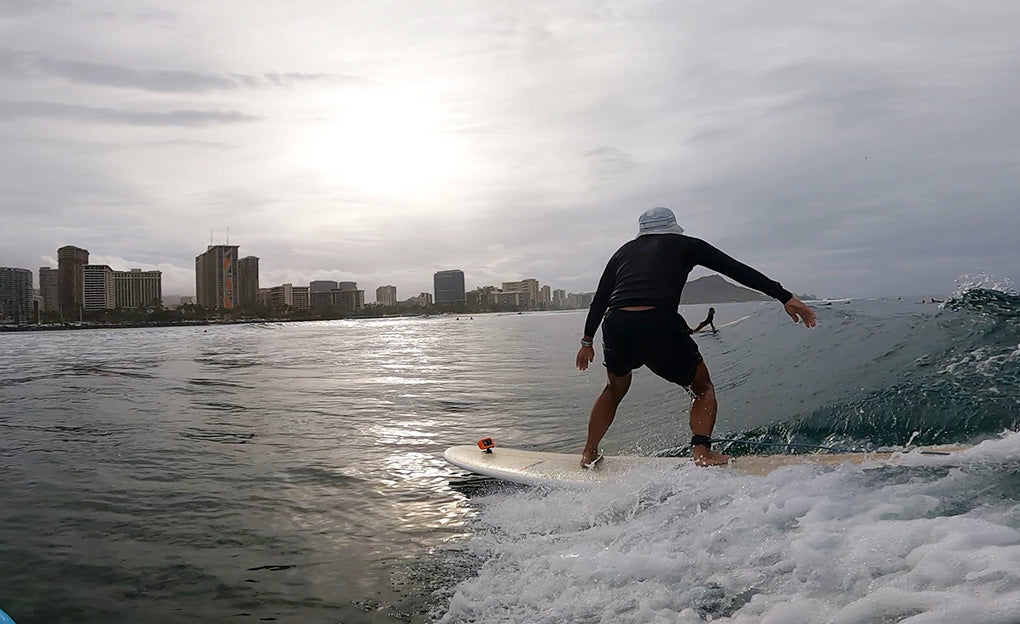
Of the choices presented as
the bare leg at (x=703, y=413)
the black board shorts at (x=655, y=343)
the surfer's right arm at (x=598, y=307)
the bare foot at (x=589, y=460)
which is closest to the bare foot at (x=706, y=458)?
the bare leg at (x=703, y=413)

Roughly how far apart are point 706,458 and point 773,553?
5.74ft

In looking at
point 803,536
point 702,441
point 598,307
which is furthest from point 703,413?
point 803,536

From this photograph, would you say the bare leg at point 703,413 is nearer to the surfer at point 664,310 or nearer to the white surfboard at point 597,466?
the surfer at point 664,310

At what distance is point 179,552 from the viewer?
13.8 feet

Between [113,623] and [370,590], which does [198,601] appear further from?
[370,590]

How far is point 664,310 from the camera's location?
484 centimetres

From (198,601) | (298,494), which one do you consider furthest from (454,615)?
(298,494)

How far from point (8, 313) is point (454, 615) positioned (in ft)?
629

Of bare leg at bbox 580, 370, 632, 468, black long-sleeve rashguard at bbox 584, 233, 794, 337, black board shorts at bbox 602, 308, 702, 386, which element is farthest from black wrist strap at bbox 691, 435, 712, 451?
black long-sleeve rashguard at bbox 584, 233, 794, 337

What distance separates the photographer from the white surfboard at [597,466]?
433cm

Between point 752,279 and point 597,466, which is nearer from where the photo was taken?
point 752,279

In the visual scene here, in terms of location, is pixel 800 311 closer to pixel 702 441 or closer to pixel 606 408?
pixel 702 441

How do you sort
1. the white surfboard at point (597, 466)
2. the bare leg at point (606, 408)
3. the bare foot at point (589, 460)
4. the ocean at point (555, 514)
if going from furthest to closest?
the bare foot at point (589, 460), the bare leg at point (606, 408), the white surfboard at point (597, 466), the ocean at point (555, 514)

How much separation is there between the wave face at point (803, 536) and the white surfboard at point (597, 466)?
21 centimetres
